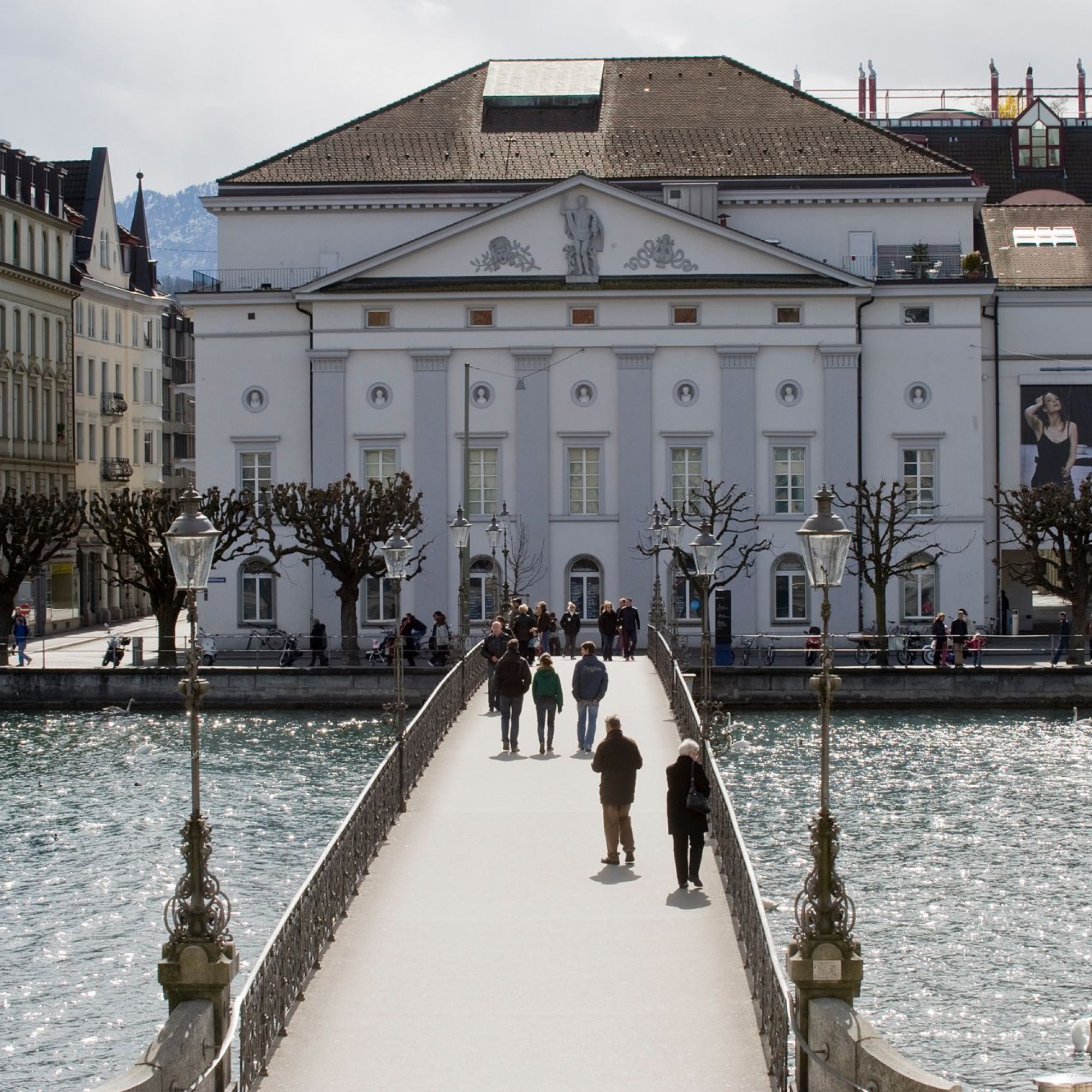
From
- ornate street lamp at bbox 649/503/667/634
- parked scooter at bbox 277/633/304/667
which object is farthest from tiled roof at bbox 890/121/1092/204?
parked scooter at bbox 277/633/304/667

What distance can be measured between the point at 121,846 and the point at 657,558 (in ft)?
97.9

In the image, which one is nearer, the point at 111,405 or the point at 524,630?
the point at 524,630

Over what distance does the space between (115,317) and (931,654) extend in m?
44.4

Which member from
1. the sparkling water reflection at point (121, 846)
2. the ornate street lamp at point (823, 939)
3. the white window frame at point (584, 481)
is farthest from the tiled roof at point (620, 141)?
the ornate street lamp at point (823, 939)

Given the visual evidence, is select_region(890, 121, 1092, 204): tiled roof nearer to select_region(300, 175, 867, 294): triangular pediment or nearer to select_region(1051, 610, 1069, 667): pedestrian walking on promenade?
select_region(300, 175, 867, 294): triangular pediment

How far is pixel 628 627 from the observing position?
47.0 m

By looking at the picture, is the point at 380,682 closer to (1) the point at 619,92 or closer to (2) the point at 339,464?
(2) the point at 339,464

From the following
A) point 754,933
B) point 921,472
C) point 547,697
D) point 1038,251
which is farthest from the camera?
point 1038,251

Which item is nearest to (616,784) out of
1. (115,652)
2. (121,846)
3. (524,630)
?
(121,846)

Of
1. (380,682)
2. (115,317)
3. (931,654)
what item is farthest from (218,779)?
(115,317)

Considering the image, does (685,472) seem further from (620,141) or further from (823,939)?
(823,939)

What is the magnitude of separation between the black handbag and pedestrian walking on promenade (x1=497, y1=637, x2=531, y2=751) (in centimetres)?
927

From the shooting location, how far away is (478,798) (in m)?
25.6

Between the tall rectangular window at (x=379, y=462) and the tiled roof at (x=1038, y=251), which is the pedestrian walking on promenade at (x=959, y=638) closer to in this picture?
the tiled roof at (x=1038, y=251)
